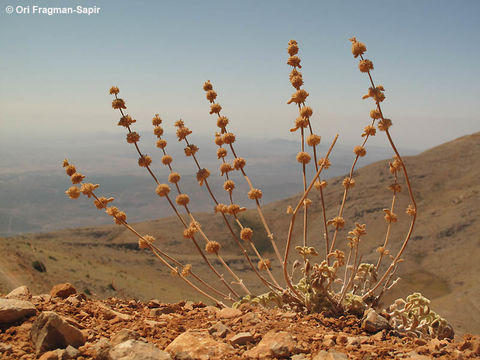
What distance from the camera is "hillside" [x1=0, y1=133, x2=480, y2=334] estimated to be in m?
24.0

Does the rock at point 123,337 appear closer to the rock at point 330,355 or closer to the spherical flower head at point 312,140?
the rock at point 330,355

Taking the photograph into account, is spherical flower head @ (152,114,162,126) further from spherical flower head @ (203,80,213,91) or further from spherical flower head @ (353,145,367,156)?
spherical flower head @ (353,145,367,156)

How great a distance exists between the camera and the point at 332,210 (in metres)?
50.5

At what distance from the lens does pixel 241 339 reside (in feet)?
10.5

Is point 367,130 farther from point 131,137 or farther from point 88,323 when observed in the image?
point 88,323

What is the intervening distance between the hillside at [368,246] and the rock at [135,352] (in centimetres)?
1712

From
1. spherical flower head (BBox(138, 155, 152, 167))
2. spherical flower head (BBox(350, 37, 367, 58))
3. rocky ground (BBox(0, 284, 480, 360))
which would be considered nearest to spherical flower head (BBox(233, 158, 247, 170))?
spherical flower head (BBox(138, 155, 152, 167))

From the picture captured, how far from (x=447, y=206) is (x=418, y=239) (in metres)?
7.69

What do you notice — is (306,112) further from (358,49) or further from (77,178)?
(77,178)

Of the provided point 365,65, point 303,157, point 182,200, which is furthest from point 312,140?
point 182,200

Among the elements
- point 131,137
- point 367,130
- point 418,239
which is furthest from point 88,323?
Answer: point 418,239

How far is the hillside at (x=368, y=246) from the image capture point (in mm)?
23953

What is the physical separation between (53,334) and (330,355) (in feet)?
7.57

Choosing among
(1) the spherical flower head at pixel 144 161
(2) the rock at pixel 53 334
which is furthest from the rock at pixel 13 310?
(1) the spherical flower head at pixel 144 161
